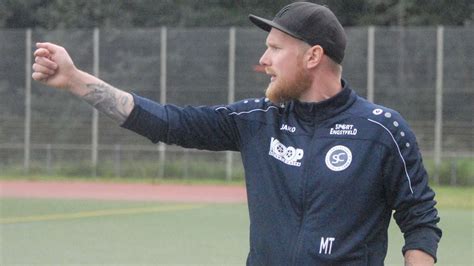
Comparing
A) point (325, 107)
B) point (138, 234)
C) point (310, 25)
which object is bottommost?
point (138, 234)

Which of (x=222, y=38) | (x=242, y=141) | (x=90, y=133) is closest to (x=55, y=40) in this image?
(x=90, y=133)

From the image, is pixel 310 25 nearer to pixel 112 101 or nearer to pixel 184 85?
pixel 112 101

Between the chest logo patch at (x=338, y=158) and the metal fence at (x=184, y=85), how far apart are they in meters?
20.0

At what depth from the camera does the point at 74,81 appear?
4.00 meters

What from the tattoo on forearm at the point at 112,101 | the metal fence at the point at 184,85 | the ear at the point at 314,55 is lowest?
the tattoo on forearm at the point at 112,101

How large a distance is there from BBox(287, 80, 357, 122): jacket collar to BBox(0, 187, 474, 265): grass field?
6685mm

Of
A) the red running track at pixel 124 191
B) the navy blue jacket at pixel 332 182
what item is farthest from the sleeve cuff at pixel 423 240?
the red running track at pixel 124 191

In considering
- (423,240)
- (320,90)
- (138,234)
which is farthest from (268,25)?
(138,234)

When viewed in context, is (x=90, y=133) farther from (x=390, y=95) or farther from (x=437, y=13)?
(x=437, y=13)

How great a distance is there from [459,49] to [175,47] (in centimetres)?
646

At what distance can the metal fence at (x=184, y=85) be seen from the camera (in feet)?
79.5

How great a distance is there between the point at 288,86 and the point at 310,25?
0.23 meters

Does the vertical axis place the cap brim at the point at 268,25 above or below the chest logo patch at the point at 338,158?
above

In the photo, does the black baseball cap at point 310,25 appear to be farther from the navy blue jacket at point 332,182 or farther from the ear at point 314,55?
the navy blue jacket at point 332,182
